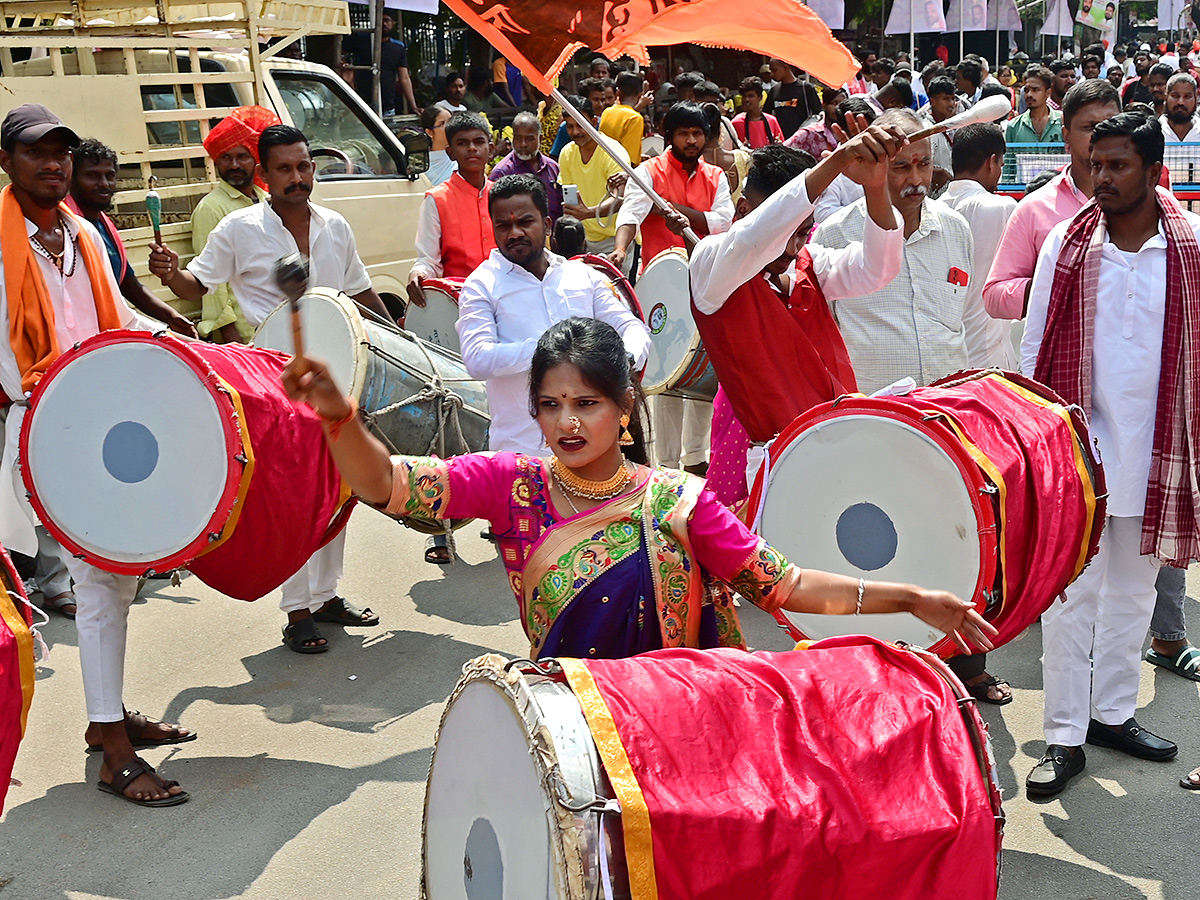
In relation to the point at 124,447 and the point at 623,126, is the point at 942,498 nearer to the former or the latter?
the point at 124,447

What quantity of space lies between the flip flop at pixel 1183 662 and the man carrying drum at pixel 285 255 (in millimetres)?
2937

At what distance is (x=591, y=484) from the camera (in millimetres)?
2645

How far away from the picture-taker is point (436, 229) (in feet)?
21.5

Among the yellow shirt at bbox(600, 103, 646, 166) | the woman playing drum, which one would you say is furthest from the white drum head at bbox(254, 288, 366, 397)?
the yellow shirt at bbox(600, 103, 646, 166)

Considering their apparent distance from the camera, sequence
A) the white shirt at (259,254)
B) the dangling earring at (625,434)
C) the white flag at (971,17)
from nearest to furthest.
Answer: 1. the dangling earring at (625,434)
2. the white shirt at (259,254)
3. the white flag at (971,17)

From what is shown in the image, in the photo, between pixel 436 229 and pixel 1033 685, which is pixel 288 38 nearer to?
pixel 436 229

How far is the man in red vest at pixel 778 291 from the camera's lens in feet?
12.2

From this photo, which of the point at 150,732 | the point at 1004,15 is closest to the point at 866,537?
the point at 150,732

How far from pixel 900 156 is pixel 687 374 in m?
1.77

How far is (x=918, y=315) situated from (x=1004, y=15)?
2571 cm

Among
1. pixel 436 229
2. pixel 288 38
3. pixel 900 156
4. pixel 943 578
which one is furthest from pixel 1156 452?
pixel 288 38

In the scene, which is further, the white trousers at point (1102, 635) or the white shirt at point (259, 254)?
the white shirt at point (259, 254)

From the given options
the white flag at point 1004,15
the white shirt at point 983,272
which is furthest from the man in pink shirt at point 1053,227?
the white flag at point 1004,15

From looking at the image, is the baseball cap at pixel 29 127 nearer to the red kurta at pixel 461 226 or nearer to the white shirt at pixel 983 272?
the red kurta at pixel 461 226
